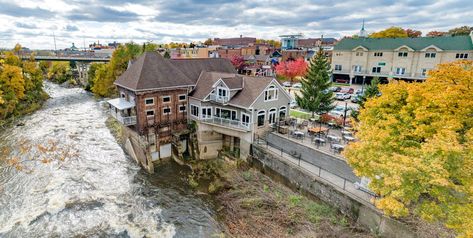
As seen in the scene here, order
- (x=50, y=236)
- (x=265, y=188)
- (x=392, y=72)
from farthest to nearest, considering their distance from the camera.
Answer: (x=392, y=72) < (x=265, y=188) < (x=50, y=236)

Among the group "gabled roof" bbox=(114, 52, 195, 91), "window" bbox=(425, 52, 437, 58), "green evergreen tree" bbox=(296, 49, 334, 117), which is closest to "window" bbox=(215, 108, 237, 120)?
"gabled roof" bbox=(114, 52, 195, 91)

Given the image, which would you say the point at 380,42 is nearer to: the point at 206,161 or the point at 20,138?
the point at 206,161

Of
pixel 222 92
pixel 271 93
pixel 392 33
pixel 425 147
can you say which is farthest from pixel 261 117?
pixel 392 33

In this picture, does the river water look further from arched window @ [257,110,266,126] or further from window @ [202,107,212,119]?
arched window @ [257,110,266,126]

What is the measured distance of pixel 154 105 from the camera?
1007 inches

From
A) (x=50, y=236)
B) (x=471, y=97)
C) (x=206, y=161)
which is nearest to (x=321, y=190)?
(x=471, y=97)

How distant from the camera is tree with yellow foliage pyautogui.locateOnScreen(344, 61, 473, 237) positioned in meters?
10.8

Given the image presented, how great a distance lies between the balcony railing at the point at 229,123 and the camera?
79.9 feet

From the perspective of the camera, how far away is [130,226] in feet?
58.4

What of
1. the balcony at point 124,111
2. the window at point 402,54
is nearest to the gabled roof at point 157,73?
the balcony at point 124,111

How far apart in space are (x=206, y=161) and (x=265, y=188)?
8.23 metres

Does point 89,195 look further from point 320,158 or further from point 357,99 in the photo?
point 357,99

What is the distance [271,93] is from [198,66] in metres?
10.4

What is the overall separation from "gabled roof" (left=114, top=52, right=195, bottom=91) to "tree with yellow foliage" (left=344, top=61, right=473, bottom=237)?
1775 centimetres
